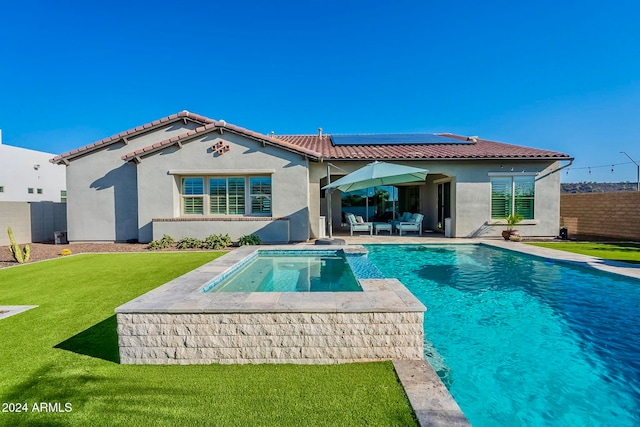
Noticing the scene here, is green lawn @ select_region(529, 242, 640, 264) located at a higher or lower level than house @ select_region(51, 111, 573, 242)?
lower

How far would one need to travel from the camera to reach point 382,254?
13.4 metres

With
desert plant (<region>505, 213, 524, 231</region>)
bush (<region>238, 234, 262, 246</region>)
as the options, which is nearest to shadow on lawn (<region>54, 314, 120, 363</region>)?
bush (<region>238, 234, 262, 246</region>)

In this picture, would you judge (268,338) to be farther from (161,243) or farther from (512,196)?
(512,196)

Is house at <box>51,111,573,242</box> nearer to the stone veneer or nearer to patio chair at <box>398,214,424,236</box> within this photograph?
patio chair at <box>398,214,424,236</box>

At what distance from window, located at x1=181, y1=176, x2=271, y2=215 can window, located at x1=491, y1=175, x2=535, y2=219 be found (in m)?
13.0

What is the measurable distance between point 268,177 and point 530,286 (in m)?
12.4

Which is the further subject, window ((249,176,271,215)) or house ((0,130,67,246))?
house ((0,130,67,246))

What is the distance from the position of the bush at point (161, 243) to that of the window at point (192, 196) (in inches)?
75.1

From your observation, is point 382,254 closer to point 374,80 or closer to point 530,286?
point 530,286

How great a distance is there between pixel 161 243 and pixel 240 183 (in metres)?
4.96

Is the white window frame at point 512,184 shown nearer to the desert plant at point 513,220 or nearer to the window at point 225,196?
the desert plant at point 513,220

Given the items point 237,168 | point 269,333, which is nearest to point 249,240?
point 237,168

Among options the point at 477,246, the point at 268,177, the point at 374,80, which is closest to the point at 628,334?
the point at 477,246

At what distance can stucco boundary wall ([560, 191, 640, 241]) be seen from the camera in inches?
645
